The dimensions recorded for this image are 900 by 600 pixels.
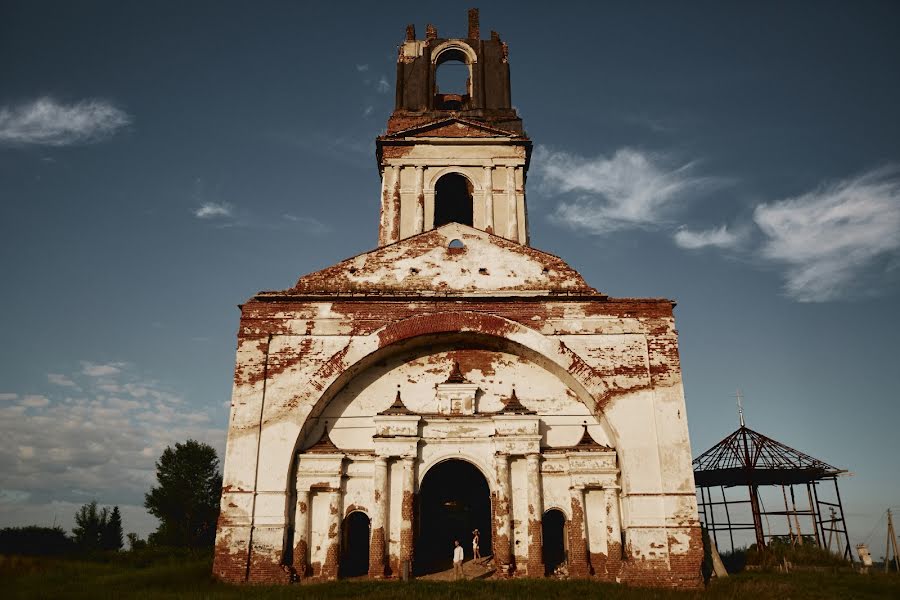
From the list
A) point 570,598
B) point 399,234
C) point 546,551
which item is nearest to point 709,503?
point 546,551

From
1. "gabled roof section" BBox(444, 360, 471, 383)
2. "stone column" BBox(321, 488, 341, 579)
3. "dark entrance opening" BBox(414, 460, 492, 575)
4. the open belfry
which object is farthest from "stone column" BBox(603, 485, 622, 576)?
"stone column" BBox(321, 488, 341, 579)

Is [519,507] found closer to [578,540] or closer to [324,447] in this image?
[578,540]

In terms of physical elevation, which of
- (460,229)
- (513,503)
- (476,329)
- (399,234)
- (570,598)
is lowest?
(570,598)

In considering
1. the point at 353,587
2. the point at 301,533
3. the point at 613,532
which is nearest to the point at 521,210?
the point at 613,532

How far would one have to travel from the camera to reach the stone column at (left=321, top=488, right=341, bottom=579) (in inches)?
553

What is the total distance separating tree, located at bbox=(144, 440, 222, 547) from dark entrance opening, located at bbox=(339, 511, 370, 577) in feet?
67.7

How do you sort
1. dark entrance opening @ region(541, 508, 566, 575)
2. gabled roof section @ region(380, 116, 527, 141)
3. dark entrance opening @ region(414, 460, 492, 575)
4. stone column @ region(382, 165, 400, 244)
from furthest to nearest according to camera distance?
1. gabled roof section @ region(380, 116, 527, 141)
2. stone column @ region(382, 165, 400, 244)
3. dark entrance opening @ region(414, 460, 492, 575)
4. dark entrance opening @ region(541, 508, 566, 575)

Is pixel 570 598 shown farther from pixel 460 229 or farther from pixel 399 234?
pixel 399 234

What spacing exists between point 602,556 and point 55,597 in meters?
10.4

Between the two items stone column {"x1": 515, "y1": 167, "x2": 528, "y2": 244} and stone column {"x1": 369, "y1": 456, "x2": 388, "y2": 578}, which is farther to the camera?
stone column {"x1": 515, "y1": 167, "x2": 528, "y2": 244}

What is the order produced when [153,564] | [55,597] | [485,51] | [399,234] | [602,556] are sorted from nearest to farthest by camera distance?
[55,597], [602,556], [153,564], [399,234], [485,51]

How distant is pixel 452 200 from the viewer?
2383cm

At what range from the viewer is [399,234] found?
20734 mm

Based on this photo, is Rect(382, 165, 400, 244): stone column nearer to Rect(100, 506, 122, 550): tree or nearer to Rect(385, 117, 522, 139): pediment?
Rect(385, 117, 522, 139): pediment
